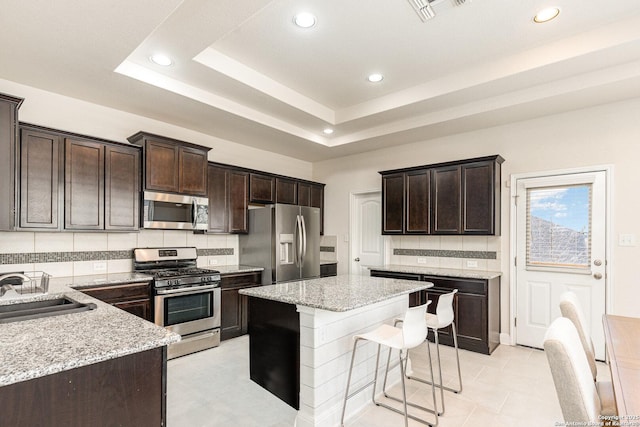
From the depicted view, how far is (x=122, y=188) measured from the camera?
352 cm

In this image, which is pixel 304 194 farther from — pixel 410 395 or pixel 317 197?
pixel 410 395

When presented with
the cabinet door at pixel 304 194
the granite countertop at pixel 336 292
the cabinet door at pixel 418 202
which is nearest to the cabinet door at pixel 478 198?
the cabinet door at pixel 418 202

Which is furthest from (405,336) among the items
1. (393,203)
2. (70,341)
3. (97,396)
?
(393,203)

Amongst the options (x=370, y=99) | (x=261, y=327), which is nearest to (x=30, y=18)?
(x=261, y=327)

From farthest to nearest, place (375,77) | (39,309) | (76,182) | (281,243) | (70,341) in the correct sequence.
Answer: (281,243) < (375,77) < (76,182) < (39,309) < (70,341)

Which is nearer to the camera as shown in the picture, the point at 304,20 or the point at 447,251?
the point at 304,20

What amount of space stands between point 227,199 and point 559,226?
4.01 meters

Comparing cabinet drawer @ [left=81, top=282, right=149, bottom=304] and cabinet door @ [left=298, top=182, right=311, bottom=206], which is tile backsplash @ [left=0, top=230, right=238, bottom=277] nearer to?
cabinet drawer @ [left=81, top=282, right=149, bottom=304]

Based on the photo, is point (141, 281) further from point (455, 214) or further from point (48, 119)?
point (455, 214)

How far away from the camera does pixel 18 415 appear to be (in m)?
1.12

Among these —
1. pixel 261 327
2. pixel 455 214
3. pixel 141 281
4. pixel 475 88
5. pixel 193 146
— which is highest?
pixel 475 88

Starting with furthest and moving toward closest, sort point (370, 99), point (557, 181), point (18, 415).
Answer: point (370, 99), point (557, 181), point (18, 415)

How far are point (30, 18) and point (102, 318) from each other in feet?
6.58

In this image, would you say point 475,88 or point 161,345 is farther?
point 475,88
